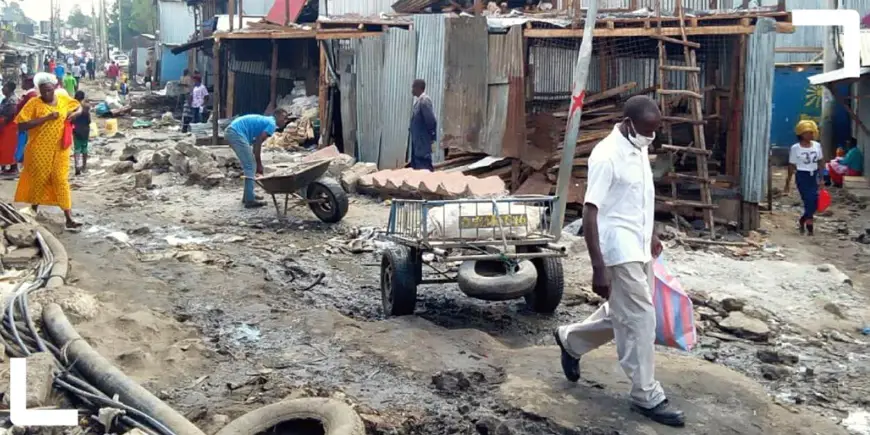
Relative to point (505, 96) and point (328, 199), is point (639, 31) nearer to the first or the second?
point (505, 96)

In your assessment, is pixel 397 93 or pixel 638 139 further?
pixel 397 93

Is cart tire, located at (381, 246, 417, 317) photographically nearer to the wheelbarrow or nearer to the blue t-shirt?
the wheelbarrow

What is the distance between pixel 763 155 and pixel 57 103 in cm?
917

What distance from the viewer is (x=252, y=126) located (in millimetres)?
11961

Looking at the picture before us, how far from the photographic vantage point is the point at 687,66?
40.0 feet

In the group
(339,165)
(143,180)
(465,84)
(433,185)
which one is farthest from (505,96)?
(143,180)

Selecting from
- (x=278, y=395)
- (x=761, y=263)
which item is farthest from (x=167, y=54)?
(x=278, y=395)

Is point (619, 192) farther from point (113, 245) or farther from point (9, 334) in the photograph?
point (113, 245)

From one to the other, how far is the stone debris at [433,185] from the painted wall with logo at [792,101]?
11.2m

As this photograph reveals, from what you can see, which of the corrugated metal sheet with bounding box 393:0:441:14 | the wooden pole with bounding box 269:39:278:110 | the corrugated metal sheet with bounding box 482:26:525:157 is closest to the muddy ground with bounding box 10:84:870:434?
the corrugated metal sheet with bounding box 482:26:525:157

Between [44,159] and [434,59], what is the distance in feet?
22.0

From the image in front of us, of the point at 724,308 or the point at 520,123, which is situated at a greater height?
the point at 520,123

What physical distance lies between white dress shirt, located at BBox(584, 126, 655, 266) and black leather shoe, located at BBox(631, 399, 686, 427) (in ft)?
2.78

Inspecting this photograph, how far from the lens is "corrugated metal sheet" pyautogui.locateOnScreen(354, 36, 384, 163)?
1569 centimetres
